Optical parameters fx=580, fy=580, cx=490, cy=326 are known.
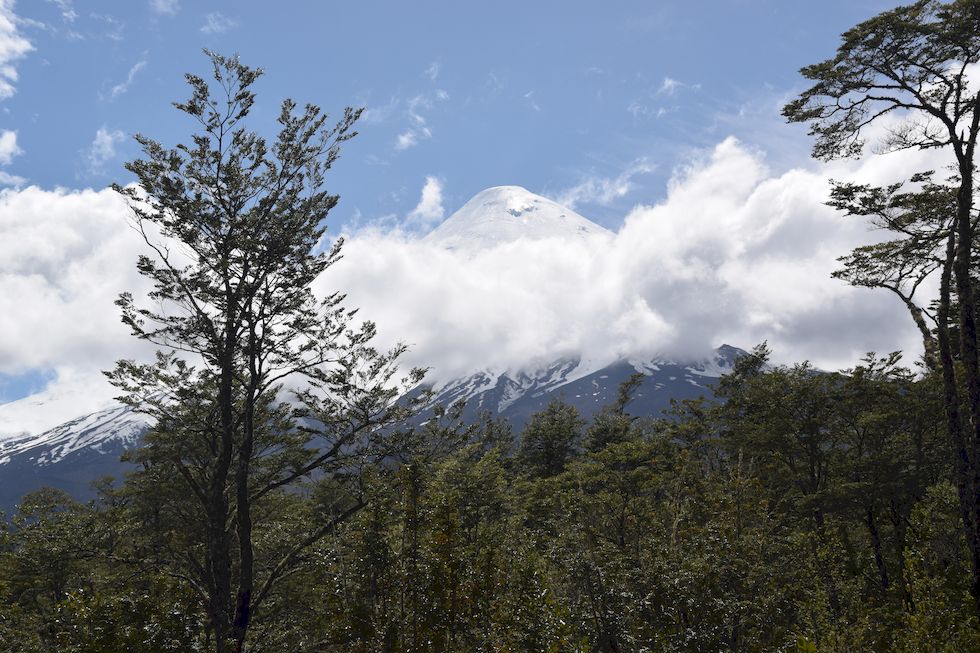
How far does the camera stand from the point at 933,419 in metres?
21.1

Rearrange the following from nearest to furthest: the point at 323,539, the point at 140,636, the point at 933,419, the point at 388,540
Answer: the point at 140,636
the point at 388,540
the point at 323,539
the point at 933,419

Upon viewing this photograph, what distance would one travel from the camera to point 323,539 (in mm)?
15078

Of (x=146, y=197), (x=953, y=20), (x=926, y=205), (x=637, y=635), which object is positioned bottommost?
(x=637, y=635)

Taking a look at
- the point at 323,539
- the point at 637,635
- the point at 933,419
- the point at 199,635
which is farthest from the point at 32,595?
the point at 933,419

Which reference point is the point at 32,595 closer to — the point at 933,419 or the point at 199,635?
the point at 199,635

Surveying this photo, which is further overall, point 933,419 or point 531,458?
point 531,458

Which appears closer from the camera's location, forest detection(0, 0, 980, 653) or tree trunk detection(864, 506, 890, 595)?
forest detection(0, 0, 980, 653)

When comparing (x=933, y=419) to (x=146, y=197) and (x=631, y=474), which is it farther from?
(x=146, y=197)

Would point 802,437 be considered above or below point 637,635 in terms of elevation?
above

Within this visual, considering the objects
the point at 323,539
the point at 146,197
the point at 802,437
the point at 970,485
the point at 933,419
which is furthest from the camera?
the point at 802,437

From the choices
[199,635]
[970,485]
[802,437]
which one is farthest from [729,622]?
[802,437]

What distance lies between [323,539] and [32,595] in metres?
17.4

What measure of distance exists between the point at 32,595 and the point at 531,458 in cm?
2821

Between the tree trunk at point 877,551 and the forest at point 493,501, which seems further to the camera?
the tree trunk at point 877,551
